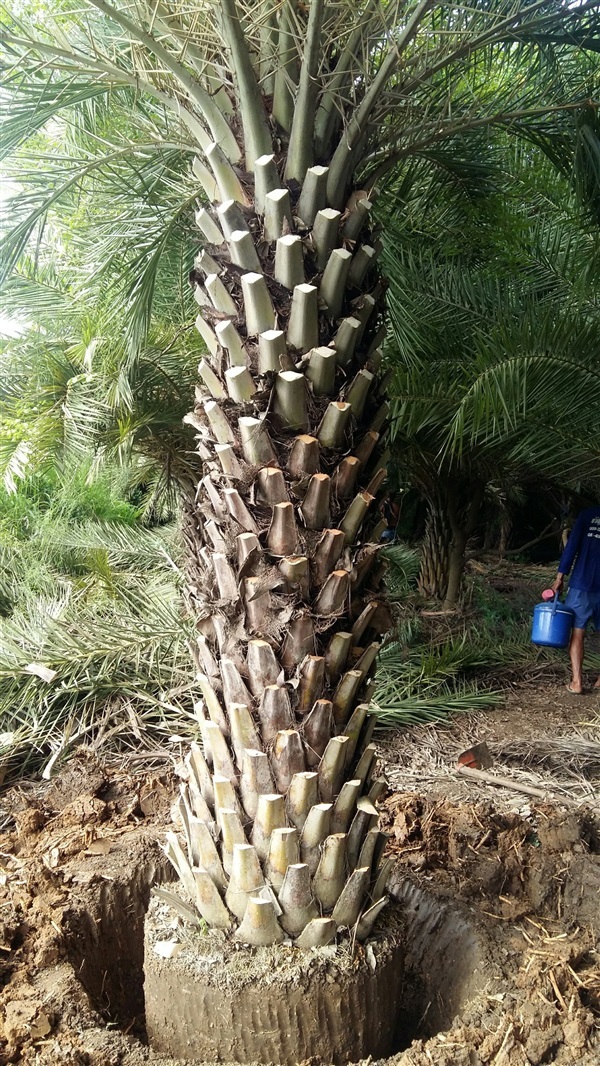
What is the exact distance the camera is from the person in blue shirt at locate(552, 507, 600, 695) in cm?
630

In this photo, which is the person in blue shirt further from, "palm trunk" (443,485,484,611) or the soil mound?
the soil mound

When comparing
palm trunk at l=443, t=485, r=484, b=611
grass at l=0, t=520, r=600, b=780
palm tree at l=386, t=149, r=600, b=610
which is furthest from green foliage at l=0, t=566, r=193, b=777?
palm trunk at l=443, t=485, r=484, b=611

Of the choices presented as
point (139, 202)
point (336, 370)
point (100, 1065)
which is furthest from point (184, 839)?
point (139, 202)

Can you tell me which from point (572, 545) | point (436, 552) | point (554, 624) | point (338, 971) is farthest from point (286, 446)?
point (436, 552)

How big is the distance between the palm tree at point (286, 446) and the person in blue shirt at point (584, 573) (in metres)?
4.47

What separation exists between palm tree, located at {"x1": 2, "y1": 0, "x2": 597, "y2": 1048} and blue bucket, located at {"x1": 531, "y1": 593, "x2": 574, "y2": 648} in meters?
4.20

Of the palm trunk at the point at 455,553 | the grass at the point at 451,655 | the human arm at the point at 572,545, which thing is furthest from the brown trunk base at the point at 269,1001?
the palm trunk at the point at 455,553

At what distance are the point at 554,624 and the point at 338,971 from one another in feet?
14.8

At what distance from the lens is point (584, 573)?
6.39m

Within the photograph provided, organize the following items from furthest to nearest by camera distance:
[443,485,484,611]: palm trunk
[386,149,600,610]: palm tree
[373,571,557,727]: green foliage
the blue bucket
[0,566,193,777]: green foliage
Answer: [443,485,484,611]: palm trunk, the blue bucket, [373,571,557,727]: green foliage, [0,566,193,777]: green foliage, [386,149,600,610]: palm tree

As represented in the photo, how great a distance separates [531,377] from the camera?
171 inches

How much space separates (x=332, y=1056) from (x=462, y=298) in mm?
4161

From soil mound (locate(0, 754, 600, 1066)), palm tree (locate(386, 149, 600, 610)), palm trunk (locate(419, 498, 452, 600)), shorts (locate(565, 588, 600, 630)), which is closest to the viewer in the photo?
soil mound (locate(0, 754, 600, 1066))

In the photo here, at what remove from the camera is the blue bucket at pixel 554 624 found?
241 inches
